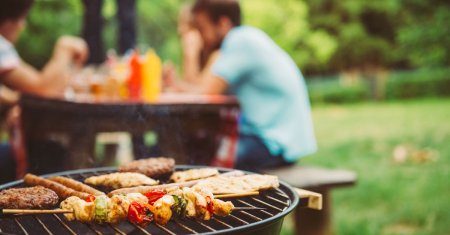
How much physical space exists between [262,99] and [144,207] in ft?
8.85

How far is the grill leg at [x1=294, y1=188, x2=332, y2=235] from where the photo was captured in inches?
151

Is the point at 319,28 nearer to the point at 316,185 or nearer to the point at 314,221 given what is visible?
the point at 314,221

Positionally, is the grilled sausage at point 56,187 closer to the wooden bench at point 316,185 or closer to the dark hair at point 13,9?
the wooden bench at point 316,185

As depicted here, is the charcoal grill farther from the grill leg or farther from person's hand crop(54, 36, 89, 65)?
person's hand crop(54, 36, 89, 65)

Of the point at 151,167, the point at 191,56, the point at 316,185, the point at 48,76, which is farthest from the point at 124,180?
the point at 191,56

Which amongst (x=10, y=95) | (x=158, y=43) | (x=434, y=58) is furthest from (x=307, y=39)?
(x=10, y=95)

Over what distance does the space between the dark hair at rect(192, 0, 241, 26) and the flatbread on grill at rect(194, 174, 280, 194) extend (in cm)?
276

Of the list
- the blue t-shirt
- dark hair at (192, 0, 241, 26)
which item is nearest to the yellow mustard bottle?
the blue t-shirt

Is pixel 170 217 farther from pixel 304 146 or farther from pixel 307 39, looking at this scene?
pixel 307 39

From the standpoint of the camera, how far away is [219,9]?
486cm

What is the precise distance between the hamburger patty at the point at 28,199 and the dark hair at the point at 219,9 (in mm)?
3120

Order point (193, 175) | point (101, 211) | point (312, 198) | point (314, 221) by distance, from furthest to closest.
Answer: point (314, 221), point (193, 175), point (312, 198), point (101, 211)

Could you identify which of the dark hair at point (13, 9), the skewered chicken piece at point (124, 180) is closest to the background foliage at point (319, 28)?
the dark hair at point (13, 9)

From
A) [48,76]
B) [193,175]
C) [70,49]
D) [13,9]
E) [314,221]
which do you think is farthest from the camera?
[70,49]
